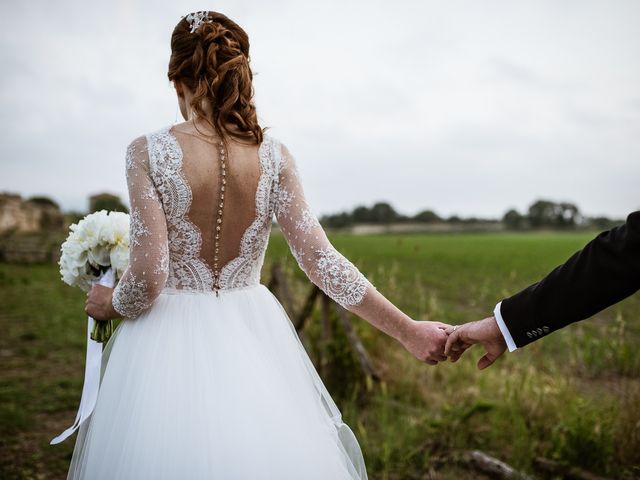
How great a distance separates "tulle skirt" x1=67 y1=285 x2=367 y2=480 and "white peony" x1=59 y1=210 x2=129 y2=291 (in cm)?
41

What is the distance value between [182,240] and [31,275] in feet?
56.4

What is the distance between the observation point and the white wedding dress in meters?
1.82

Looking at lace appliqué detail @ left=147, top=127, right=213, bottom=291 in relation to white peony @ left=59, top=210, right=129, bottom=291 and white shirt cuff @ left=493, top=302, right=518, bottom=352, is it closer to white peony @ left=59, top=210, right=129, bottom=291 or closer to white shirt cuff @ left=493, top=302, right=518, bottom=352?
white peony @ left=59, top=210, right=129, bottom=291

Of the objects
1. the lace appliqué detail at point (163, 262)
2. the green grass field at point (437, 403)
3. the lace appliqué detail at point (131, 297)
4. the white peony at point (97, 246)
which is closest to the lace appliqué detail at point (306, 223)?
the lace appliqué detail at point (163, 262)

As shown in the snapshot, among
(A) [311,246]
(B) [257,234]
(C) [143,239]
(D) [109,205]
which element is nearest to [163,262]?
(C) [143,239]

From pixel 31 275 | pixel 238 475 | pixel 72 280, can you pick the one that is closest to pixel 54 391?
pixel 72 280

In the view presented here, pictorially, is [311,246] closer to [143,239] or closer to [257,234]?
[257,234]

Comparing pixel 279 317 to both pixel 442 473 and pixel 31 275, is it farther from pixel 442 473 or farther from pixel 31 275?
pixel 31 275

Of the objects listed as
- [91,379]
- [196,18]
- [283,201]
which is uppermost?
[196,18]

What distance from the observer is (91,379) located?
90.7 inches

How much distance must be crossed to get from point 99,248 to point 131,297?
1.97ft

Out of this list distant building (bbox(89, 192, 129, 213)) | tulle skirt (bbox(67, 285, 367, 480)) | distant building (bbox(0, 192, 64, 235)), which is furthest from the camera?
distant building (bbox(0, 192, 64, 235))

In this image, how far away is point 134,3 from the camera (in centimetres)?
382

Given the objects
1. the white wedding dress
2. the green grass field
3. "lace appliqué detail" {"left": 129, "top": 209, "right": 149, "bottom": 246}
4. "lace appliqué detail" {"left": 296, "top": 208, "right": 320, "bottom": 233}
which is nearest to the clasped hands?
the white wedding dress
